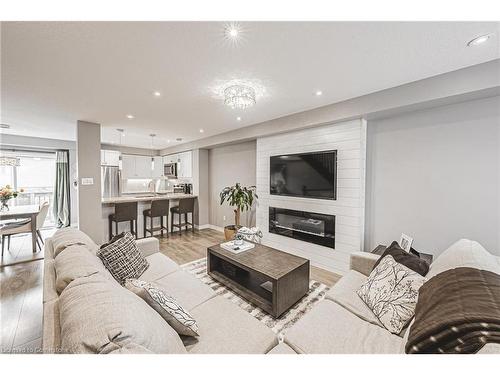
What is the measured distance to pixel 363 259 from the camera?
80.4 inches

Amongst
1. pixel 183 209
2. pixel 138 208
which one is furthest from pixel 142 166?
pixel 183 209

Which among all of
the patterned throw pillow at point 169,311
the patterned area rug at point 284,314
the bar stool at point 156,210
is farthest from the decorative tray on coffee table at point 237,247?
the bar stool at point 156,210

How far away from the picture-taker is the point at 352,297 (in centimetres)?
160

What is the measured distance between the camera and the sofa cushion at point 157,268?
1926 mm

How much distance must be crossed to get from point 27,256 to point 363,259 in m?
5.31

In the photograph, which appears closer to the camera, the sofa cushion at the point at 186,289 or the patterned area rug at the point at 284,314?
the sofa cushion at the point at 186,289

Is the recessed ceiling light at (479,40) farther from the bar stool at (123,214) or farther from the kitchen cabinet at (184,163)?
the kitchen cabinet at (184,163)

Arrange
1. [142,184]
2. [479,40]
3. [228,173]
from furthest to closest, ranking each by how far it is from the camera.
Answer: [142,184]
[228,173]
[479,40]

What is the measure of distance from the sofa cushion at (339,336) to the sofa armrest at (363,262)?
76cm

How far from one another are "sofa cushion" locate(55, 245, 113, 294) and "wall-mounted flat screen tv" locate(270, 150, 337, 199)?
282cm

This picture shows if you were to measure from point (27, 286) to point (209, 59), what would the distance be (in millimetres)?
3610

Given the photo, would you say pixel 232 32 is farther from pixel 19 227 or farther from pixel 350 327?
pixel 19 227
